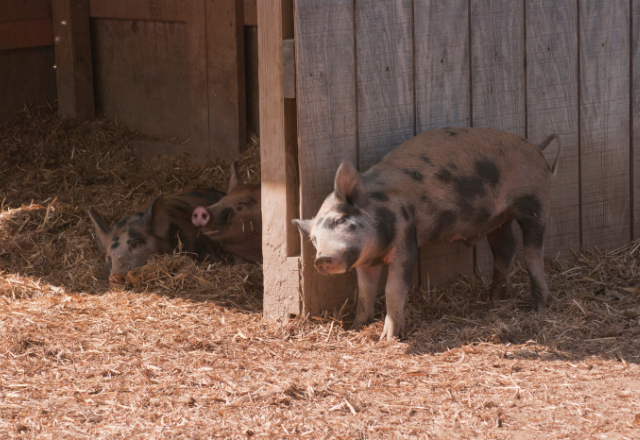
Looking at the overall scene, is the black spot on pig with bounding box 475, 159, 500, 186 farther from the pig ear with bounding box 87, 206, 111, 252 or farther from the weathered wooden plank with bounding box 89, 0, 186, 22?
the weathered wooden plank with bounding box 89, 0, 186, 22

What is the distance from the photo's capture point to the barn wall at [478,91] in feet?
14.5

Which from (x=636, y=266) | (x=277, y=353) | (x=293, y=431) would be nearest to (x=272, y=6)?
(x=277, y=353)

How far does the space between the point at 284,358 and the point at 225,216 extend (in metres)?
2.20

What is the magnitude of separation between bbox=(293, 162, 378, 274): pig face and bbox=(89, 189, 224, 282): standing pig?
204 cm

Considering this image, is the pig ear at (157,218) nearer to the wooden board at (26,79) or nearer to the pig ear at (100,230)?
the pig ear at (100,230)

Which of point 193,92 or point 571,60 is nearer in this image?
point 571,60

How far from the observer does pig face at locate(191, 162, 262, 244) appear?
6.06 metres

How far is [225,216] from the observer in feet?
20.0

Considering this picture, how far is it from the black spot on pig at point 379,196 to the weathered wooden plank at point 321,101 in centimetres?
39

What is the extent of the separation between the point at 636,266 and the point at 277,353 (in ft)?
8.12

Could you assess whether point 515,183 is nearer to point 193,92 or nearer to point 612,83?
point 612,83

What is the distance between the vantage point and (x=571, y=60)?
5129mm

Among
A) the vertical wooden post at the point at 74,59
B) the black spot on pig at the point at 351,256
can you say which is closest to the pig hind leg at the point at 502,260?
the black spot on pig at the point at 351,256

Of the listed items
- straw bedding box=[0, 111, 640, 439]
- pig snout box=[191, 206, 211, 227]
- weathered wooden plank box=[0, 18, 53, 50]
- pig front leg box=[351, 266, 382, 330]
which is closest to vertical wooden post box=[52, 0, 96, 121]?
weathered wooden plank box=[0, 18, 53, 50]
